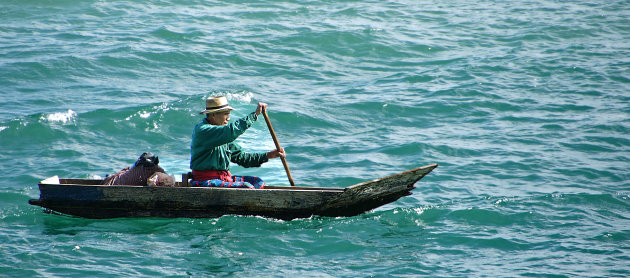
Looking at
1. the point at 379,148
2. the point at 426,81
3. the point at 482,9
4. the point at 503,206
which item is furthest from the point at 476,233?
the point at 482,9

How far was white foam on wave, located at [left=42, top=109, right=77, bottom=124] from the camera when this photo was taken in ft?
38.6

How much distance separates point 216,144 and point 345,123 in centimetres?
520

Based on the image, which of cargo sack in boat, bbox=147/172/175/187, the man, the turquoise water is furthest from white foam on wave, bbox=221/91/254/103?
cargo sack in boat, bbox=147/172/175/187

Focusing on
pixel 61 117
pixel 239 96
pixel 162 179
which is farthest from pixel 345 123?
pixel 162 179

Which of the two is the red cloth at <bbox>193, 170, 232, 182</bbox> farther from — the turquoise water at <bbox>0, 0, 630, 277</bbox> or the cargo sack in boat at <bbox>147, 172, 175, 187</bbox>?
the turquoise water at <bbox>0, 0, 630, 277</bbox>

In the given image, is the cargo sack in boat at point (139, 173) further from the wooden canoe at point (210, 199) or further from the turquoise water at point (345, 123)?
the turquoise water at point (345, 123)

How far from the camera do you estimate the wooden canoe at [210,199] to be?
7.50 m

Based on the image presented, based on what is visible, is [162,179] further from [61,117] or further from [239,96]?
[239,96]

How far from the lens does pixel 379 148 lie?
11078 mm

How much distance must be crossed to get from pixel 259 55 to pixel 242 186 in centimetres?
884

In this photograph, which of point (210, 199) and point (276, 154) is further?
point (276, 154)

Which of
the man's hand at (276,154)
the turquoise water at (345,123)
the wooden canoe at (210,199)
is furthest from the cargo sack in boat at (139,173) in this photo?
the man's hand at (276,154)

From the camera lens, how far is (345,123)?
1242cm

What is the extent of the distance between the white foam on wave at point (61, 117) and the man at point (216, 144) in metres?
5.03
